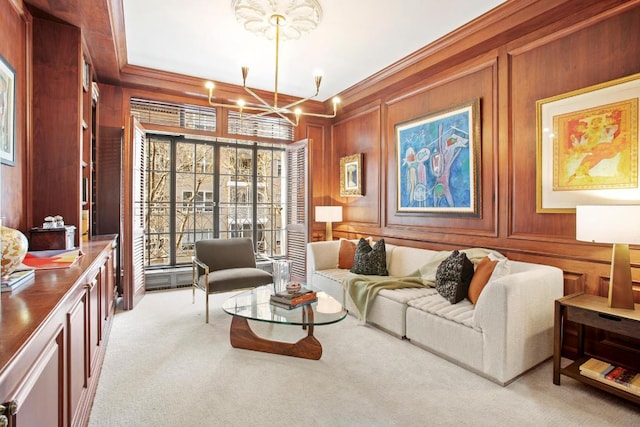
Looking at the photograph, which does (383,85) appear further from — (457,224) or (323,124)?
(457,224)

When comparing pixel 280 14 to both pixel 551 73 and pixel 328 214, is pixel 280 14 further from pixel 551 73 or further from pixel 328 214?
pixel 328 214

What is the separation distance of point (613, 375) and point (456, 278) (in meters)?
1.12

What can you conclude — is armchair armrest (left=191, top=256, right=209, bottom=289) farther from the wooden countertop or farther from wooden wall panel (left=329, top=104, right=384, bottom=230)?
wooden wall panel (left=329, top=104, right=384, bottom=230)

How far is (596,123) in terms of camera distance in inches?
101

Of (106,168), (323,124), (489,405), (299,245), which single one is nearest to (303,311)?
(489,405)

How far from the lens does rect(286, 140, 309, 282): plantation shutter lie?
16.8 ft

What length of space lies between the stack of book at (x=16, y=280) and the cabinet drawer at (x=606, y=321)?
10.1 ft

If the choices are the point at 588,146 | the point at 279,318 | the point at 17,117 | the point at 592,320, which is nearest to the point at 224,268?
the point at 279,318

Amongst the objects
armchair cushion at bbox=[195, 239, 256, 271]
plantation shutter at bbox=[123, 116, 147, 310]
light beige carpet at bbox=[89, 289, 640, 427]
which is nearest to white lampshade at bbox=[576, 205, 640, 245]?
light beige carpet at bbox=[89, 289, 640, 427]

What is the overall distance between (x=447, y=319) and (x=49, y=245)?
9.85ft

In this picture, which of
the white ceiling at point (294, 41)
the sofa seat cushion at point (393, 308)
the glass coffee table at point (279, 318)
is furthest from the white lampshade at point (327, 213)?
the glass coffee table at point (279, 318)

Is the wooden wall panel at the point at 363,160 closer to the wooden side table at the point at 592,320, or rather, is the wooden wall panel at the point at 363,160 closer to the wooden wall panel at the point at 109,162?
the wooden side table at the point at 592,320

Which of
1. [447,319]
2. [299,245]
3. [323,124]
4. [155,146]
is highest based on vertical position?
[323,124]

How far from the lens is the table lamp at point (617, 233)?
200cm
